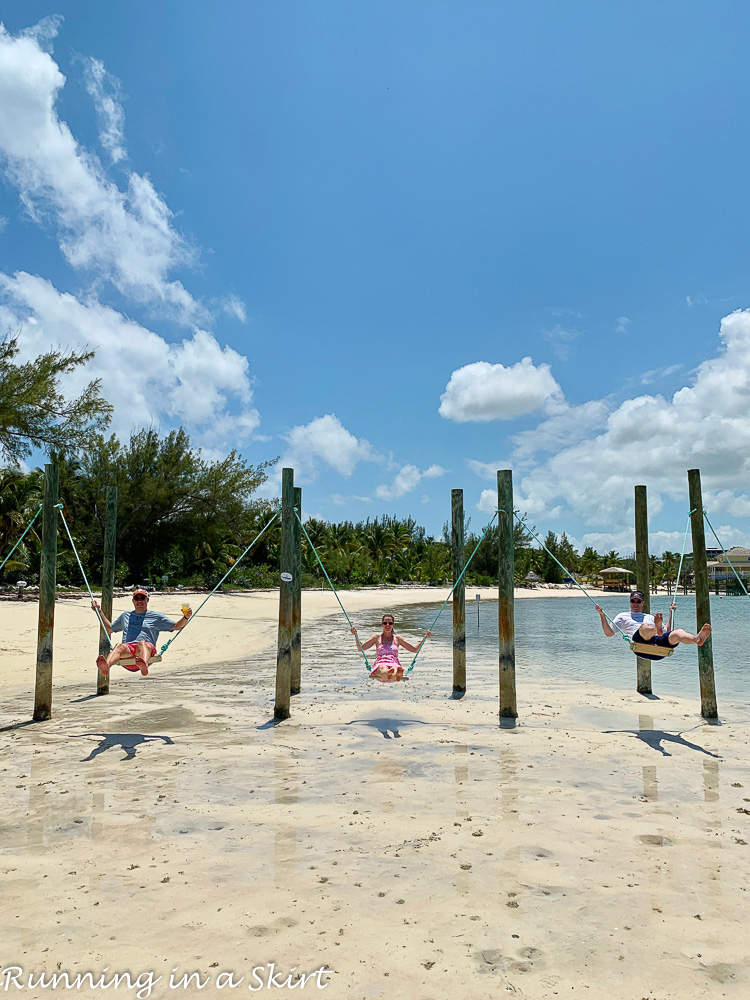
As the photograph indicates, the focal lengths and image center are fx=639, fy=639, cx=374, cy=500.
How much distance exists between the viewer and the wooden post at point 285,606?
340 inches

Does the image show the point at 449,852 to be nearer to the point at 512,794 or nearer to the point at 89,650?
the point at 512,794

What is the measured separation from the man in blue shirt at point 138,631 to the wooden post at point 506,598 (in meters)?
4.17

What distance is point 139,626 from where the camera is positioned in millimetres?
8125

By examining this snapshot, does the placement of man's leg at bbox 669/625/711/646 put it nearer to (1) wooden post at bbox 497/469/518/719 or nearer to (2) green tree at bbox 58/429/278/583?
(1) wooden post at bbox 497/469/518/719

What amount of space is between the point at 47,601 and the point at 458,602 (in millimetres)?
6096

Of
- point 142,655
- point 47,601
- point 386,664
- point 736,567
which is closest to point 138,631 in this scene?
point 142,655

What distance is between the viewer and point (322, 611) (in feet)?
98.0

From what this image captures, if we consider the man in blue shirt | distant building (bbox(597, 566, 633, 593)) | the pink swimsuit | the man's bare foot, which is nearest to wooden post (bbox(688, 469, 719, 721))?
the man's bare foot

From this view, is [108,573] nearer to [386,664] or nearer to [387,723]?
[386,664]

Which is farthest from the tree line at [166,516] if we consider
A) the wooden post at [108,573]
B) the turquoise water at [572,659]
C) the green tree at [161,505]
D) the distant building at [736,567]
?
the distant building at [736,567]

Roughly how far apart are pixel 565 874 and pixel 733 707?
7.52 m

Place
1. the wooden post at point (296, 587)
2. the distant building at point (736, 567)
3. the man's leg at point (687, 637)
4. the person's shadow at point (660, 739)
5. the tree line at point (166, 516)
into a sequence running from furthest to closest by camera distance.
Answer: the distant building at point (736, 567)
the tree line at point (166, 516)
the wooden post at point (296, 587)
the man's leg at point (687, 637)
the person's shadow at point (660, 739)

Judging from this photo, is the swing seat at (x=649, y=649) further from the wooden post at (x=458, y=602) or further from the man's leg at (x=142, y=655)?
the man's leg at (x=142, y=655)

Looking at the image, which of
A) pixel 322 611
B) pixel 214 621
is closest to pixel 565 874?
pixel 214 621
